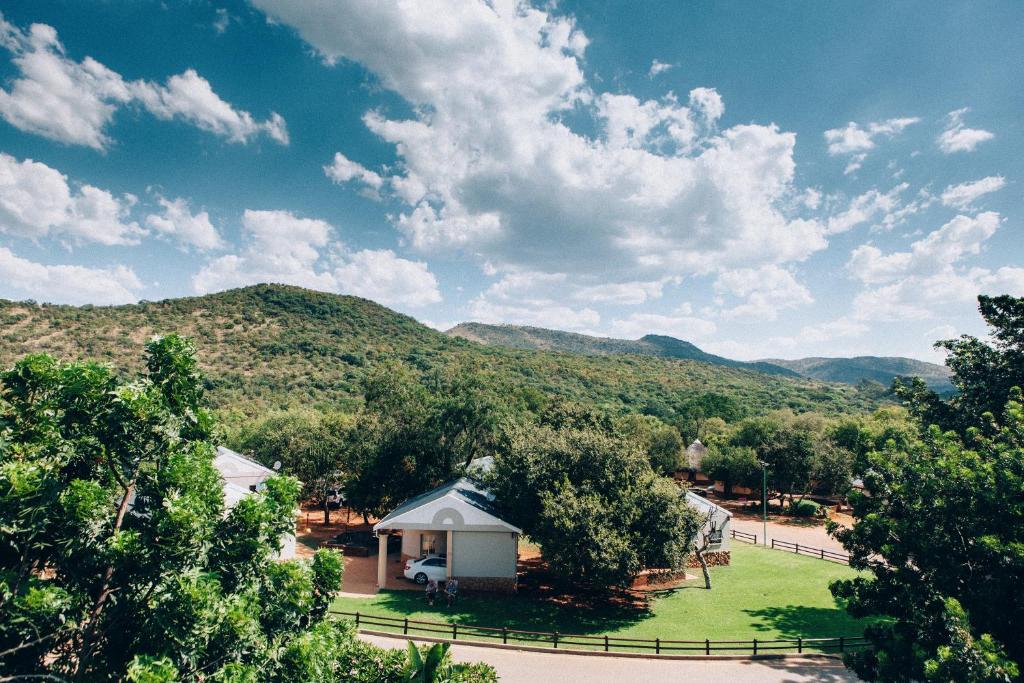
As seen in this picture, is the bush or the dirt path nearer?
the dirt path

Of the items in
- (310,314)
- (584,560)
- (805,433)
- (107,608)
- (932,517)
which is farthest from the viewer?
(310,314)

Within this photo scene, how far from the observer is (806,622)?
19.8m

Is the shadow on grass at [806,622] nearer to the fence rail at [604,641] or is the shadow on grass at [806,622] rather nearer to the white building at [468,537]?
the fence rail at [604,641]

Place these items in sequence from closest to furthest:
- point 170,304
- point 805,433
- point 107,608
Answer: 1. point 107,608
2. point 805,433
3. point 170,304

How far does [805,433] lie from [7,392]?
52.8 meters

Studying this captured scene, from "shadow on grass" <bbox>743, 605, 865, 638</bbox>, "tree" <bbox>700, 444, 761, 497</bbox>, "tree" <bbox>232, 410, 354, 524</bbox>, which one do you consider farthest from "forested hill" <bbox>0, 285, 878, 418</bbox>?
"shadow on grass" <bbox>743, 605, 865, 638</bbox>

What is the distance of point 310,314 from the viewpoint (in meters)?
104

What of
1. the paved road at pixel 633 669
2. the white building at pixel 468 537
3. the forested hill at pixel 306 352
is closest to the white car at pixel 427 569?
the white building at pixel 468 537

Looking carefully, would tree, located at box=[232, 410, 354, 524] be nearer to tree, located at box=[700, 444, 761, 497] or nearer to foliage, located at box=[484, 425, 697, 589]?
foliage, located at box=[484, 425, 697, 589]

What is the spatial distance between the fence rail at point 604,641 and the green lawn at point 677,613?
3.35ft

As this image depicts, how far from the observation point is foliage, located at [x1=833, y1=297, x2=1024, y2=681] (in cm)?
1012

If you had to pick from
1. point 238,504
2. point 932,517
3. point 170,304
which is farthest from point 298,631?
point 170,304

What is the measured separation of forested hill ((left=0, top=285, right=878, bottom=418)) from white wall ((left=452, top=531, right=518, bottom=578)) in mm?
14077

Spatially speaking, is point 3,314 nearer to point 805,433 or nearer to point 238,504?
point 238,504
